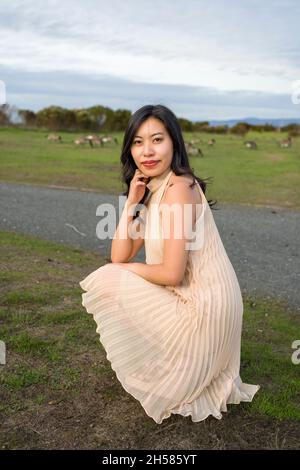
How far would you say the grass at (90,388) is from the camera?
9.92 ft

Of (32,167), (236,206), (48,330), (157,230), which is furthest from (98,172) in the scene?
(157,230)

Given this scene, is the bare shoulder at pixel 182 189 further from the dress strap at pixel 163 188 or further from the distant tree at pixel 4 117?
the distant tree at pixel 4 117

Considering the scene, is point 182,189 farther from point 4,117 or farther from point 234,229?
point 4,117

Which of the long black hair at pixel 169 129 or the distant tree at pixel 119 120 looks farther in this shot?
the distant tree at pixel 119 120

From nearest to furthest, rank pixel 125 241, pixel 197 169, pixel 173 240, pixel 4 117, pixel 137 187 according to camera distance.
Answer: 1. pixel 173 240
2. pixel 137 187
3. pixel 125 241
4. pixel 197 169
5. pixel 4 117

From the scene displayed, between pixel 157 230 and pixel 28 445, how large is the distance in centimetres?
128

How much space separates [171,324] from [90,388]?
0.87 meters

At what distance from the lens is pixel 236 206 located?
11797 mm

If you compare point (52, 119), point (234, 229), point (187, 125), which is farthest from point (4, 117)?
point (234, 229)

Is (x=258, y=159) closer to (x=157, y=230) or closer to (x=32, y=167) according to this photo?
(x=32, y=167)

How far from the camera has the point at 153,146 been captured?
3051mm

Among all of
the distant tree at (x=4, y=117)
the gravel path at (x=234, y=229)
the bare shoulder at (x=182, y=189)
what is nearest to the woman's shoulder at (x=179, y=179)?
the bare shoulder at (x=182, y=189)
